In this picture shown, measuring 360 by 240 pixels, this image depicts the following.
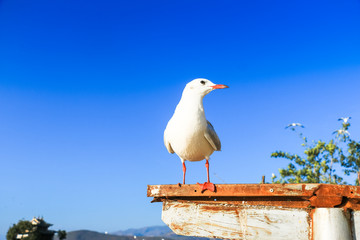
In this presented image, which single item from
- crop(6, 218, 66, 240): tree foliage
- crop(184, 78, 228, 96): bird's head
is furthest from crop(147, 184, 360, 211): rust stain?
crop(6, 218, 66, 240): tree foliage

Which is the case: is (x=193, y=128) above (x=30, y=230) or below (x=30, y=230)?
above

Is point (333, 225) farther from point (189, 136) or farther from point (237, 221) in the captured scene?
point (189, 136)

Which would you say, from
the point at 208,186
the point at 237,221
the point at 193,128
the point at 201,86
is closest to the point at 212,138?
the point at 193,128

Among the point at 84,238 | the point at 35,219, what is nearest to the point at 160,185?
the point at 35,219

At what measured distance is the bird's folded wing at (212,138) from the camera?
16.1 feet

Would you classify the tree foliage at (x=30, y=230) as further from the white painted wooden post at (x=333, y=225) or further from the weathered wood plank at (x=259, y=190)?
the white painted wooden post at (x=333, y=225)

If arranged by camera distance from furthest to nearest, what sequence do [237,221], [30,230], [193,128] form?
[30,230], [193,128], [237,221]

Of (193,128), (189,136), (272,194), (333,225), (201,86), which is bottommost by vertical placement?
(333,225)

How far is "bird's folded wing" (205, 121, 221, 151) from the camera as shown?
490cm

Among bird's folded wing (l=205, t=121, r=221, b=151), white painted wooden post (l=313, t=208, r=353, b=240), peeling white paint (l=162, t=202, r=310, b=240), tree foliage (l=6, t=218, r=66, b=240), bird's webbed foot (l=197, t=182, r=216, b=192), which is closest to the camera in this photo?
white painted wooden post (l=313, t=208, r=353, b=240)

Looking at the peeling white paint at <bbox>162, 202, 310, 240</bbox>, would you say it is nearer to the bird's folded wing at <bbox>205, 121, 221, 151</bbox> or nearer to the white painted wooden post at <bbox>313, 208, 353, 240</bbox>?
the white painted wooden post at <bbox>313, 208, 353, 240</bbox>

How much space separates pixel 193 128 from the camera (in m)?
4.71

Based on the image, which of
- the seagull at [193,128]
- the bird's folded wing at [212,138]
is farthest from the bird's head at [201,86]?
the bird's folded wing at [212,138]

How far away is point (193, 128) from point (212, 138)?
1.39 ft
